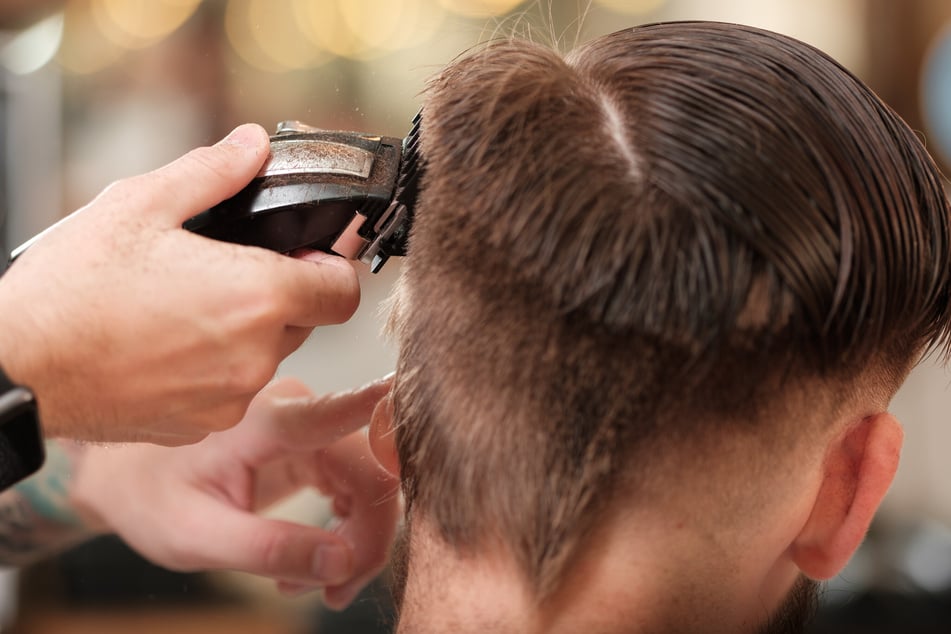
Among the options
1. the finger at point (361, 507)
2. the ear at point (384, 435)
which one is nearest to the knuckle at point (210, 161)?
the ear at point (384, 435)

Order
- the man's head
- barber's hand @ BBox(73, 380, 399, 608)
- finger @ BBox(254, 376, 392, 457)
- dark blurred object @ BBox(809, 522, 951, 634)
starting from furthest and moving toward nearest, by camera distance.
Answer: dark blurred object @ BBox(809, 522, 951, 634), barber's hand @ BBox(73, 380, 399, 608), finger @ BBox(254, 376, 392, 457), the man's head

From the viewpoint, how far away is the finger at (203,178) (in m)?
0.82

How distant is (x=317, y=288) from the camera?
2.73 feet

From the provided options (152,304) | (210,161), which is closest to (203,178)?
(210,161)

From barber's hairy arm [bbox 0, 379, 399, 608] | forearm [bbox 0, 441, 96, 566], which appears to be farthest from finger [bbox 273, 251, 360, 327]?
forearm [bbox 0, 441, 96, 566]

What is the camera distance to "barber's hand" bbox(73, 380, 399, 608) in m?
1.29

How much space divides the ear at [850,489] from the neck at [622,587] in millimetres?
55

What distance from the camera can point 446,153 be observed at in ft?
2.61

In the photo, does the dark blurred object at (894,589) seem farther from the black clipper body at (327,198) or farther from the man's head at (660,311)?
the black clipper body at (327,198)

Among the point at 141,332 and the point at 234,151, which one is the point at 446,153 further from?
the point at 141,332

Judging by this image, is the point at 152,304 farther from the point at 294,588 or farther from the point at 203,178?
the point at 294,588

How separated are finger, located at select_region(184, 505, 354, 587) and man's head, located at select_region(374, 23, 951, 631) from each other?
487mm

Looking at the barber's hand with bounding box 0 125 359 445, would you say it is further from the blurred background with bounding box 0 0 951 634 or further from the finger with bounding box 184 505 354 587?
the finger with bounding box 184 505 354 587

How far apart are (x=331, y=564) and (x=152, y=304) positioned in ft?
2.10
